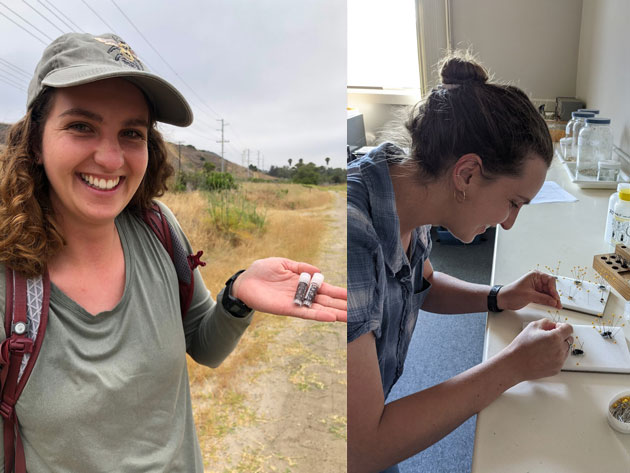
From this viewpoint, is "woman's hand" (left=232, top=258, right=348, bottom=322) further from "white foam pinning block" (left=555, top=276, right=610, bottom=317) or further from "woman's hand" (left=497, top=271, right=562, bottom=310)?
"white foam pinning block" (left=555, top=276, right=610, bottom=317)

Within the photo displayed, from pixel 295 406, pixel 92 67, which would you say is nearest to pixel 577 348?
pixel 92 67

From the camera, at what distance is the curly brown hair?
19.8 inches

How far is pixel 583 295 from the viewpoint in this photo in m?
0.86

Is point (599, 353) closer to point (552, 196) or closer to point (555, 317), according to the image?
point (555, 317)

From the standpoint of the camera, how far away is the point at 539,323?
2.34 ft

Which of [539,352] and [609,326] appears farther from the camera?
[609,326]

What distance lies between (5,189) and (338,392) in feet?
8.29

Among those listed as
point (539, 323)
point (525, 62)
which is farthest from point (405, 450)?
point (525, 62)

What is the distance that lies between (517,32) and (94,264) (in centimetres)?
78

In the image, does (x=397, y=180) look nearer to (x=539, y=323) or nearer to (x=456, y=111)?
(x=456, y=111)

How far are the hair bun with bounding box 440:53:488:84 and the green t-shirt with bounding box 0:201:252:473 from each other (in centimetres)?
45

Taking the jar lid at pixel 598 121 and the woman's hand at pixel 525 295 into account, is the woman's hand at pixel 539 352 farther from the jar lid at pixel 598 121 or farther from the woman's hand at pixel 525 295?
the jar lid at pixel 598 121

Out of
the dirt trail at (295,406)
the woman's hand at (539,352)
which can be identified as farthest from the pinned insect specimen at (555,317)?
the dirt trail at (295,406)

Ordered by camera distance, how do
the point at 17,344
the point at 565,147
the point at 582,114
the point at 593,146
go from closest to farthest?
the point at 17,344 → the point at 582,114 → the point at 593,146 → the point at 565,147
